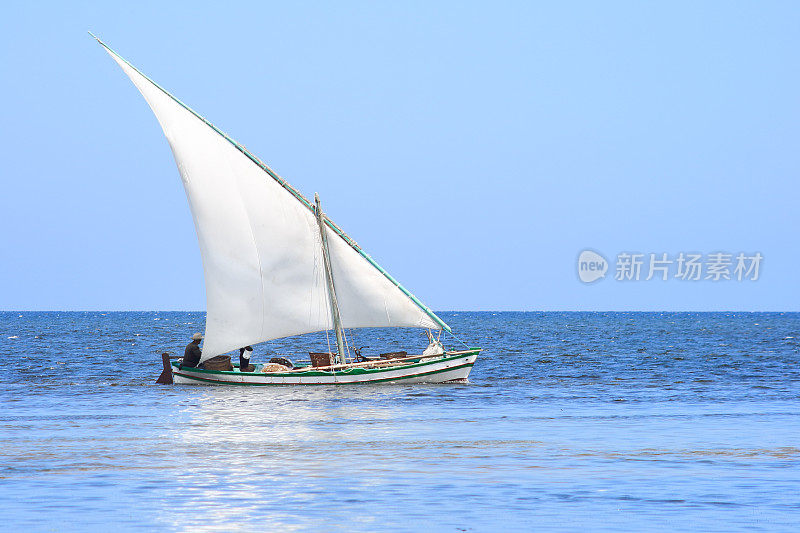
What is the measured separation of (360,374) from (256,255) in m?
6.05

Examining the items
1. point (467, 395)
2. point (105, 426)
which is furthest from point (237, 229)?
point (105, 426)

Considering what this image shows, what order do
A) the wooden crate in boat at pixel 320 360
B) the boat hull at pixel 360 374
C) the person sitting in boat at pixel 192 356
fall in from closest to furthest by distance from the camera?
1. the boat hull at pixel 360 374
2. the wooden crate in boat at pixel 320 360
3. the person sitting in boat at pixel 192 356

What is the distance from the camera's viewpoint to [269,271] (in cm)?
4294

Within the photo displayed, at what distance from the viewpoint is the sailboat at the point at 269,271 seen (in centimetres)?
4225

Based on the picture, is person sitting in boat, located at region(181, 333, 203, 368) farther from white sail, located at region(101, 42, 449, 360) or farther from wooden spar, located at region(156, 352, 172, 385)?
wooden spar, located at region(156, 352, 172, 385)

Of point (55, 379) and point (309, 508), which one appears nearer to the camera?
point (309, 508)

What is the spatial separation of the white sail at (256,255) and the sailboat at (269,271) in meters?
0.04

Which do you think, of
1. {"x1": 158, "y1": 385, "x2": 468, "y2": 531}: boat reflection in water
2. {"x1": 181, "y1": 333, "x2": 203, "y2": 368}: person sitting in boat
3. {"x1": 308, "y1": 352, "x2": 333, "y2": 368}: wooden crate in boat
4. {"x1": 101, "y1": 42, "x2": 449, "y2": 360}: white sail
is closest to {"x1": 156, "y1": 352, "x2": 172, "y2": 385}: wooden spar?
{"x1": 181, "y1": 333, "x2": 203, "y2": 368}: person sitting in boat

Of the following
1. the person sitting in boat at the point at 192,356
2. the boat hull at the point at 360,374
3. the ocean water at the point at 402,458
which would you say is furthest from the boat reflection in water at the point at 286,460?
the person sitting in boat at the point at 192,356

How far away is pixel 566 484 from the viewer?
19.6 metres

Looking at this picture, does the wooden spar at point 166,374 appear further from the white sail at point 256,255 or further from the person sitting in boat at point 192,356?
the white sail at point 256,255

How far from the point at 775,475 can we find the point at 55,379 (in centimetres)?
3795

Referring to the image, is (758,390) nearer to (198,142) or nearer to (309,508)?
(198,142)

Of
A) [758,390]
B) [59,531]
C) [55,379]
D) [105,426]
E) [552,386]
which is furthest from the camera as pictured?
[55,379]
